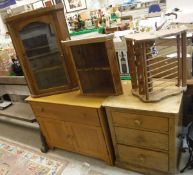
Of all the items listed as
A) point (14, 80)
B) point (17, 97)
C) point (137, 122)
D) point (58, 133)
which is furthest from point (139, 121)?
point (17, 97)

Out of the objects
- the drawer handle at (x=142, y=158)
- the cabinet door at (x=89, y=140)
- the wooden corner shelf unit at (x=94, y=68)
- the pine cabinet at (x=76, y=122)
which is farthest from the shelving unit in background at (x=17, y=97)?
the drawer handle at (x=142, y=158)

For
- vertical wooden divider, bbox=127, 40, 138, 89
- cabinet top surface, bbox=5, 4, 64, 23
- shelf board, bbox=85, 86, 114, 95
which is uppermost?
cabinet top surface, bbox=5, 4, 64, 23

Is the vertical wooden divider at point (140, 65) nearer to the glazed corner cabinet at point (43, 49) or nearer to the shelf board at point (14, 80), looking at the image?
the glazed corner cabinet at point (43, 49)

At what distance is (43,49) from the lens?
60.2 inches

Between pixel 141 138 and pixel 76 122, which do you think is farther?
pixel 76 122

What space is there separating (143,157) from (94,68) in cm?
74

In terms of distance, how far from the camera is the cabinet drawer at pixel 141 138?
1258 mm

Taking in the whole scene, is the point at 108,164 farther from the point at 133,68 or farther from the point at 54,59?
the point at 54,59

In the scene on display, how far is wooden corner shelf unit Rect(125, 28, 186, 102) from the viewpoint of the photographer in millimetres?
1081

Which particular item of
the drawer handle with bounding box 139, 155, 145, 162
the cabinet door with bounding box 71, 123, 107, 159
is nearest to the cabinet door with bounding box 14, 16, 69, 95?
the cabinet door with bounding box 71, 123, 107, 159

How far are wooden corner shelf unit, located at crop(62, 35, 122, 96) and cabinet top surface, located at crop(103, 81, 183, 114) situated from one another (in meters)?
0.06

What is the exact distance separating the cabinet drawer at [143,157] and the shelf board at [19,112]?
0.93m

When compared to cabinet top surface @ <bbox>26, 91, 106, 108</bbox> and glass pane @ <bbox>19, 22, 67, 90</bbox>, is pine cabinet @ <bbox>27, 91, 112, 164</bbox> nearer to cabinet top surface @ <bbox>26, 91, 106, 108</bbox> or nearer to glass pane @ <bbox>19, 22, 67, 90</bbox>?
cabinet top surface @ <bbox>26, 91, 106, 108</bbox>

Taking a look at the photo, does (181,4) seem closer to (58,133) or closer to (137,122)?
(137,122)
